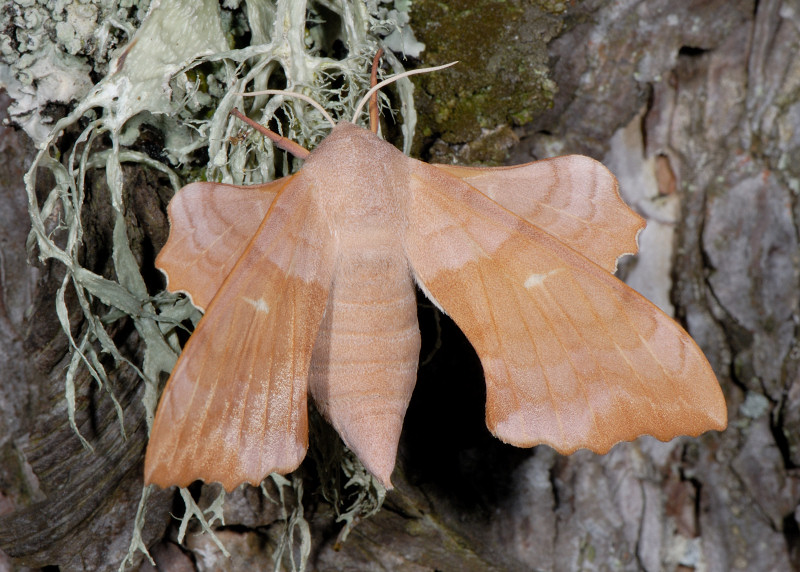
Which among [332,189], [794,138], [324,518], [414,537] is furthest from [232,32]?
[794,138]

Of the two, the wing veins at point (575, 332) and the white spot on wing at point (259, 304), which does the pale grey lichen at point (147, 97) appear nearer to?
the white spot on wing at point (259, 304)

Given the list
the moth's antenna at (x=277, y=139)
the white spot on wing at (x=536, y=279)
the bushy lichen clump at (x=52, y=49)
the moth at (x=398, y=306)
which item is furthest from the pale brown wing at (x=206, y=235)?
the white spot on wing at (x=536, y=279)

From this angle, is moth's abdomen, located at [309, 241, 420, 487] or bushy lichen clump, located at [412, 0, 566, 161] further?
bushy lichen clump, located at [412, 0, 566, 161]

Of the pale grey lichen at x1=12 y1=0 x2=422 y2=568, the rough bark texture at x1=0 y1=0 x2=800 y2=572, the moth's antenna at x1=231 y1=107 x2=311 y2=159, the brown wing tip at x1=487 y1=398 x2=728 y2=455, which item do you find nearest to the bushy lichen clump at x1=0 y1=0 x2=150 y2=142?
the pale grey lichen at x1=12 y1=0 x2=422 y2=568

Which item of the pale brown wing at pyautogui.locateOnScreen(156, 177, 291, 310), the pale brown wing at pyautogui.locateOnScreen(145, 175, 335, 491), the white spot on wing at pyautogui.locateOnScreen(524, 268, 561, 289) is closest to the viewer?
the pale brown wing at pyautogui.locateOnScreen(145, 175, 335, 491)

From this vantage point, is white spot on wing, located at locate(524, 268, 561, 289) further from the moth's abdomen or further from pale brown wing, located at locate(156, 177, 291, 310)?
pale brown wing, located at locate(156, 177, 291, 310)

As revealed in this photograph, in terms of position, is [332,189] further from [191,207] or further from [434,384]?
[434,384]
